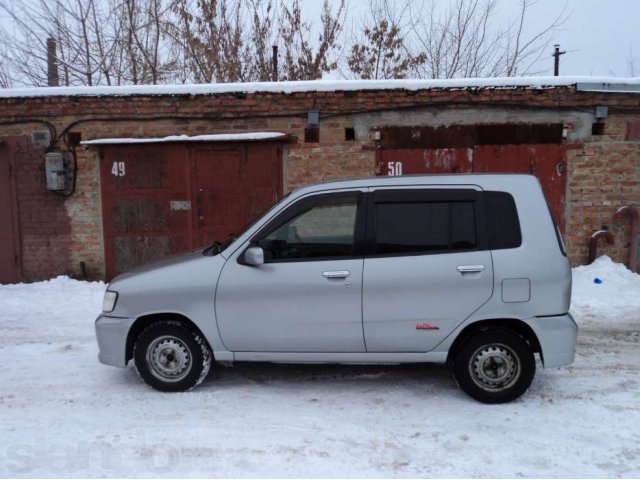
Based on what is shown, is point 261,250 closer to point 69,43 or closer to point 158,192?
point 158,192

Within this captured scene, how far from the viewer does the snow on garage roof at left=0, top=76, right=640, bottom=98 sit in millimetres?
7898

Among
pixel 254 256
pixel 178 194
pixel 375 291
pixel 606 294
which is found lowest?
pixel 606 294

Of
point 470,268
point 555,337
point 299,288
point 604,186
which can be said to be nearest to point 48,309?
point 299,288

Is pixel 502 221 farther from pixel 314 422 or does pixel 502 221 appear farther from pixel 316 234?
pixel 314 422

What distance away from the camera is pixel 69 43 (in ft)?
51.4

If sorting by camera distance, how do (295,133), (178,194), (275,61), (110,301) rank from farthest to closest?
(275,61) < (178,194) < (295,133) < (110,301)

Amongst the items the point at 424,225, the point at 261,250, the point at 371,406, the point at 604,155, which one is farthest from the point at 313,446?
the point at 604,155

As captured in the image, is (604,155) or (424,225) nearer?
(424,225)

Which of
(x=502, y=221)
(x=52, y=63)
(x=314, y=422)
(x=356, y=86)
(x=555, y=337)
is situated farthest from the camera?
(x=52, y=63)

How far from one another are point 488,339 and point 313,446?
5.27 feet

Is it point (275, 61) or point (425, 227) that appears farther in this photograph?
point (275, 61)

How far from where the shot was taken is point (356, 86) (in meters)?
8.11

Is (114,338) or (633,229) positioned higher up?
(633,229)

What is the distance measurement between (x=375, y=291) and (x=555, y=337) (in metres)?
1.43
